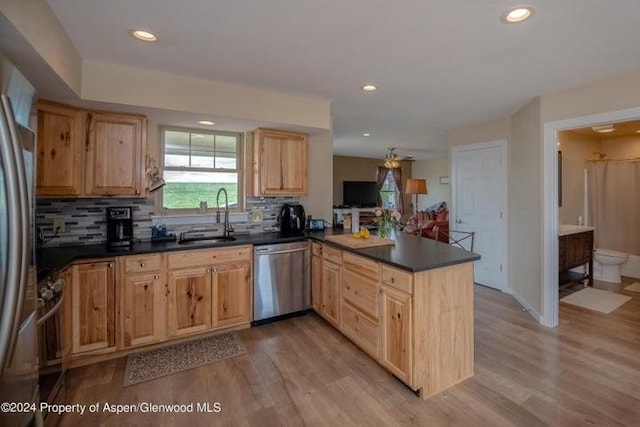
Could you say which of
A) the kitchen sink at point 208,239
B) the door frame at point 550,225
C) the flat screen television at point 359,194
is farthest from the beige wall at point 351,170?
the door frame at point 550,225

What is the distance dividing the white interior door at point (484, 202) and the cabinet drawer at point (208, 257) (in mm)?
3464

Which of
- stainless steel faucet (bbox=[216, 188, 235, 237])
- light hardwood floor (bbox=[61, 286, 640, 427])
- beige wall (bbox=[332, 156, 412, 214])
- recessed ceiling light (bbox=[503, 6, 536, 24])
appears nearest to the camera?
recessed ceiling light (bbox=[503, 6, 536, 24])

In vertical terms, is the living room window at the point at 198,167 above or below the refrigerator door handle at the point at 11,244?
above

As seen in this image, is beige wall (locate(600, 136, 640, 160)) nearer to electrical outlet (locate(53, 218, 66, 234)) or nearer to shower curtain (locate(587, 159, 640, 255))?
shower curtain (locate(587, 159, 640, 255))

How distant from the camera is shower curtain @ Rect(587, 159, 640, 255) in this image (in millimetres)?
4691

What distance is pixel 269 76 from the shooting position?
2.71 meters

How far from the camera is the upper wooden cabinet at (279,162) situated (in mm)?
3396

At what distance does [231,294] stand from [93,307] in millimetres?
1092

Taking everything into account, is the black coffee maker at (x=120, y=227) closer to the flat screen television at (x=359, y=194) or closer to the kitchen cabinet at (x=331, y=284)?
the kitchen cabinet at (x=331, y=284)

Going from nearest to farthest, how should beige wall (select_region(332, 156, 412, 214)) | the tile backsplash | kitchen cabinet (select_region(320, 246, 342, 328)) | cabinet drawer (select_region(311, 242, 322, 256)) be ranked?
the tile backsplash
kitchen cabinet (select_region(320, 246, 342, 328))
cabinet drawer (select_region(311, 242, 322, 256))
beige wall (select_region(332, 156, 412, 214))

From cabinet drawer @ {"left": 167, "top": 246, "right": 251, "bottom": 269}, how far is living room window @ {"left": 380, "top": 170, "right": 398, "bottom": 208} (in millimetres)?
7632

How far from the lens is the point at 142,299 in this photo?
8.58 ft

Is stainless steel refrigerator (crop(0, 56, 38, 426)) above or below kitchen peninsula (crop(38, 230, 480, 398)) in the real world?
above

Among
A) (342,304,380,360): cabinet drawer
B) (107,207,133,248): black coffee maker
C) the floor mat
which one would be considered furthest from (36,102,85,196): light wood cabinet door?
the floor mat
